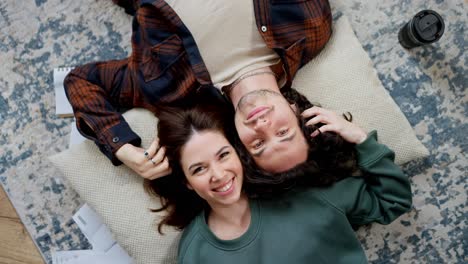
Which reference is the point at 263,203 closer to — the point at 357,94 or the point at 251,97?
the point at 251,97

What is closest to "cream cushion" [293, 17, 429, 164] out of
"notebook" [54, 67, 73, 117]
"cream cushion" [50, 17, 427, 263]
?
"cream cushion" [50, 17, 427, 263]

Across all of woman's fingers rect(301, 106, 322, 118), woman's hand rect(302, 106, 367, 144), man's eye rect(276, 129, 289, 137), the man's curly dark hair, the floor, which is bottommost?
the floor

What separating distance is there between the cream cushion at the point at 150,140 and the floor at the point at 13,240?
1.17 ft

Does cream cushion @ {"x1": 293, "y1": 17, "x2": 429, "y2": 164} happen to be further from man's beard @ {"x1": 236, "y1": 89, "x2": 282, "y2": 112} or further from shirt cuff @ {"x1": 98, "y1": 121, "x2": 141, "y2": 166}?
shirt cuff @ {"x1": 98, "y1": 121, "x2": 141, "y2": 166}

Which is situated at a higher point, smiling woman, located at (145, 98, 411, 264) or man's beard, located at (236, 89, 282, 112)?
man's beard, located at (236, 89, 282, 112)

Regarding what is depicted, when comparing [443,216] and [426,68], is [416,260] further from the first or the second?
[426,68]

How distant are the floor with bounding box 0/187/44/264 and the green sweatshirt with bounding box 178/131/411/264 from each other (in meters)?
0.65

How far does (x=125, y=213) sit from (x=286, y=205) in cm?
50

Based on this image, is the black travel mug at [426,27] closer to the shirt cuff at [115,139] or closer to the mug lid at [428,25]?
the mug lid at [428,25]

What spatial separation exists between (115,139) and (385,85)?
0.93 meters

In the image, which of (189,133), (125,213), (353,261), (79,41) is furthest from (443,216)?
(79,41)

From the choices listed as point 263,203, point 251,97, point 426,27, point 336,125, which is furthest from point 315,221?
point 426,27

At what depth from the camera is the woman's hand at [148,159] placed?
1.10 meters

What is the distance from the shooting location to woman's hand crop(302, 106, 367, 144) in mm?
1071
